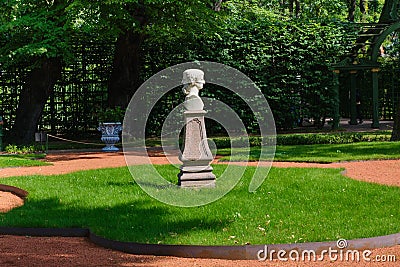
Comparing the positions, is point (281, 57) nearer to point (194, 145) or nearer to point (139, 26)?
point (139, 26)

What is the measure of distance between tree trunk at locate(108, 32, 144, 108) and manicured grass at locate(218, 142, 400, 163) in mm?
5667

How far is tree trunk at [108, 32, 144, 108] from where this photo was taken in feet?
77.6

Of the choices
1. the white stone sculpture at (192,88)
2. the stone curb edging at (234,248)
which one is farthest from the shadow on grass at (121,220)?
the white stone sculpture at (192,88)

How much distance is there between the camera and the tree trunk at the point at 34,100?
22.9m

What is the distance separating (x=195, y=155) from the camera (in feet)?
36.6

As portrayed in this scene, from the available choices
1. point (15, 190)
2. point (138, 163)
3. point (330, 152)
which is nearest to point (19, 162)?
point (138, 163)

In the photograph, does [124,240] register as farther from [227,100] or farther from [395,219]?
[227,100]

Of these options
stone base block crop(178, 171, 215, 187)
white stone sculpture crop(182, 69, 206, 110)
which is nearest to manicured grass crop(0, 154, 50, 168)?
stone base block crop(178, 171, 215, 187)

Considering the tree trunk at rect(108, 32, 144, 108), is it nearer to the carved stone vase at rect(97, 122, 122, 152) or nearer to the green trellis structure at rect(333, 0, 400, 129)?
the carved stone vase at rect(97, 122, 122, 152)

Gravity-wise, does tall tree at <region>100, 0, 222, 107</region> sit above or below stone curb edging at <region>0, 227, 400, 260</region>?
above

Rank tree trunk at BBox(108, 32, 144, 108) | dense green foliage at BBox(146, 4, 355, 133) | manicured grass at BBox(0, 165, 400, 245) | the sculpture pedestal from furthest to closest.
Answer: dense green foliage at BBox(146, 4, 355, 133) → tree trunk at BBox(108, 32, 144, 108) → the sculpture pedestal → manicured grass at BBox(0, 165, 400, 245)

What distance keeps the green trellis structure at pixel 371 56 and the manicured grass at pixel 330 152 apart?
7.16 m

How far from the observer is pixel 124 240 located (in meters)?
7.68

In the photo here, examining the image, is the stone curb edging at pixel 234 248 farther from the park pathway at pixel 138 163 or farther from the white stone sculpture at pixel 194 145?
the park pathway at pixel 138 163
